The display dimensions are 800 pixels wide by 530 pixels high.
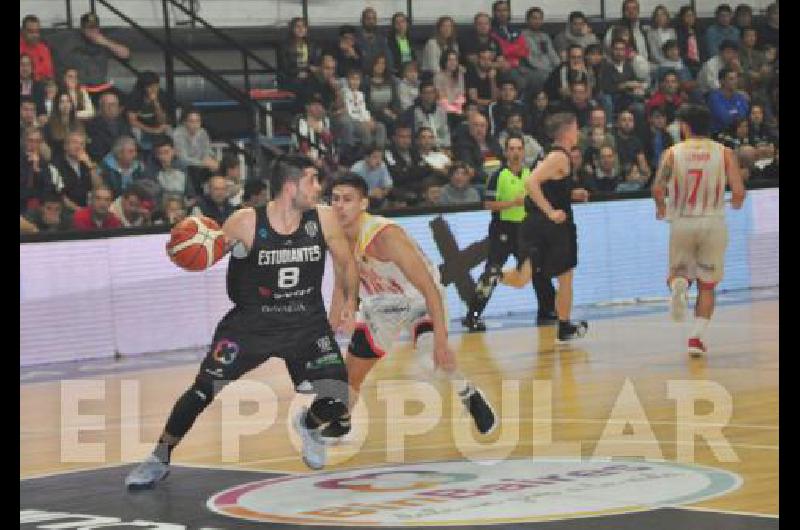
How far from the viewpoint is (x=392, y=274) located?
40.4 feet

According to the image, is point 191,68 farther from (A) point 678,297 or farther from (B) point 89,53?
(A) point 678,297

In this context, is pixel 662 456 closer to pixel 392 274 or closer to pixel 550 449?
pixel 550 449

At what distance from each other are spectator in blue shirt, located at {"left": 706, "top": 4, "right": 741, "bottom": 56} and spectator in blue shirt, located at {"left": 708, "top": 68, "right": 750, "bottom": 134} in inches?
54.7

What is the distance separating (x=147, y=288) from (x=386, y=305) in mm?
8326

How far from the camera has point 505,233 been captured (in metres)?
21.6

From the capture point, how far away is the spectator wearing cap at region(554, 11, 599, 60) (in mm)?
27125

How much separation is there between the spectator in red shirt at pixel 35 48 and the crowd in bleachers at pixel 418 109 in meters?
0.03

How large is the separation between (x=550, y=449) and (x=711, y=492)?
205 centimetres

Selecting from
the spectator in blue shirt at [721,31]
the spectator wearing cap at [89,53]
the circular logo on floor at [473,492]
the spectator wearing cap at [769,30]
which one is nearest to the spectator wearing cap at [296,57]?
the spectator wearing cap at [89,53]

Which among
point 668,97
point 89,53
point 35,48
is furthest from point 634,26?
point 35,48

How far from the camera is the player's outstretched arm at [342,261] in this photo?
11.1m

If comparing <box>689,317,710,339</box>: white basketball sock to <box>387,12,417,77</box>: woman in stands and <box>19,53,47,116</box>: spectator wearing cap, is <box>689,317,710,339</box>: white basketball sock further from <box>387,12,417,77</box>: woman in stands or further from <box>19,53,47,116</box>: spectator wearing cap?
<box>387,12,417,77</box>: woman in stands
